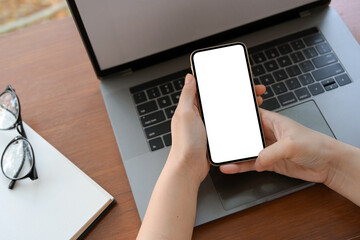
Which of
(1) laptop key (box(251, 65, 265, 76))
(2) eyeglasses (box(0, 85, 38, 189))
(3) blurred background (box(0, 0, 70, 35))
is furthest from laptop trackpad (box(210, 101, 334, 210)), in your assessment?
(3) blurred background (box(0, 0, 70, 35))

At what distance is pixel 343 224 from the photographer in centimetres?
58

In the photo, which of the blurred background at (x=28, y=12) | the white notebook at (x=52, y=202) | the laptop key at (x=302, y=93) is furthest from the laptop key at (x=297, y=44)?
the blurred background at (x=28, y=12)

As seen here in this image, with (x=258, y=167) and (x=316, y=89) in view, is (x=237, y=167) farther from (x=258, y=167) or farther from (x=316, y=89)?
(x=316, y=89)

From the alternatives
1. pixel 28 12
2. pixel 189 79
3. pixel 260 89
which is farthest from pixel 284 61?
pixel 28 12

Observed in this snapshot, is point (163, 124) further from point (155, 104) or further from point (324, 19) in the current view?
point (324, 19)

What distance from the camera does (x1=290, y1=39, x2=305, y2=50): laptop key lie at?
73cm

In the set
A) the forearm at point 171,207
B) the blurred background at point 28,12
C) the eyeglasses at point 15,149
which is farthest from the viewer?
the blurred background at point 28,12

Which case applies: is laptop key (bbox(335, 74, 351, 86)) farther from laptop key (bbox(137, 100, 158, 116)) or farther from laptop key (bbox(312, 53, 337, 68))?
laptop key (bbox(137, 100, 158, 116))

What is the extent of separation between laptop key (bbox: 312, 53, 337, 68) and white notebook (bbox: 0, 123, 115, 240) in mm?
496

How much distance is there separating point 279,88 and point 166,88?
232 millimetres

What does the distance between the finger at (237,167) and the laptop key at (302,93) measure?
18 centimetres

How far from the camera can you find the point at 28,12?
145cm

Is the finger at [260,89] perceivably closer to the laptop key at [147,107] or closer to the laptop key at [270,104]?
the laptop key at [270,104]

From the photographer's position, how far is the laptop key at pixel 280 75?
0.70 m
